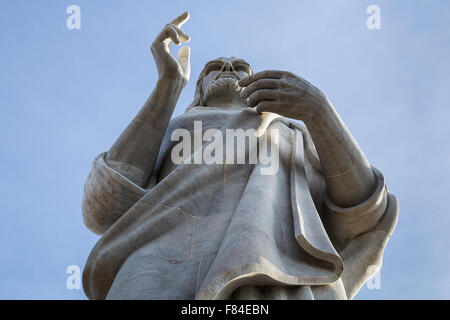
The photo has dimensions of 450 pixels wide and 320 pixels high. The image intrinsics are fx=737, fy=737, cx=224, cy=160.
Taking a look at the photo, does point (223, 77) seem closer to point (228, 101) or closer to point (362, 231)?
point (228, 101)

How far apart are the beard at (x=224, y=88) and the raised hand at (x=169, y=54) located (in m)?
1.09

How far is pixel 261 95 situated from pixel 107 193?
1678 mm

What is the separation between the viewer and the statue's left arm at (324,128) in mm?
6543

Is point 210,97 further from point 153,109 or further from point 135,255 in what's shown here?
point 135,255

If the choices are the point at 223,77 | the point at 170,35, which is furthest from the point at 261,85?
the point at 223,77

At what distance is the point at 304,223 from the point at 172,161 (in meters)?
2.10

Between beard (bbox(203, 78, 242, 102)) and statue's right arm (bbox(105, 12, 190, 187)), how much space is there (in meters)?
1.40

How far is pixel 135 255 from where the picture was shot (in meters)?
5.92

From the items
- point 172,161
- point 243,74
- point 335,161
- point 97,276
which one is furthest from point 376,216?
point 243,74

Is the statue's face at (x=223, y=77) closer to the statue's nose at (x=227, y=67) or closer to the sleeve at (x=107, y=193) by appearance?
the statue's nose at (x=227, y=67)

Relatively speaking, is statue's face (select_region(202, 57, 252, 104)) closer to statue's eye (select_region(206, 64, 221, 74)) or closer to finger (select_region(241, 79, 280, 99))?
statue's eye (select_region(206, 64, 221, 74))

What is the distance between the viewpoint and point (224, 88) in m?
8.95

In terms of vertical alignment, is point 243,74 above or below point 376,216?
above

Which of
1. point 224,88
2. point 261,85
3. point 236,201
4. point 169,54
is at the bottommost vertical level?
point 236,201
